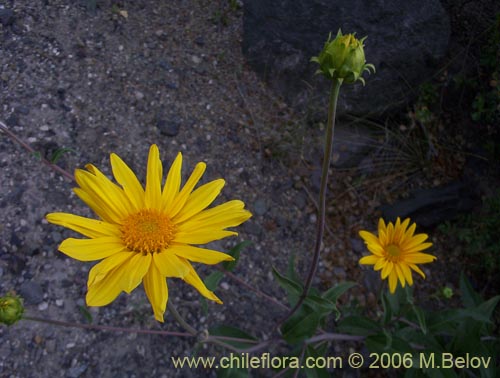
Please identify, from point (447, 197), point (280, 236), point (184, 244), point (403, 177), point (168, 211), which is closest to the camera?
point (184, 244)

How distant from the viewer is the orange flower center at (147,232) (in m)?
1.70

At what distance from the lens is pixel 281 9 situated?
365cm

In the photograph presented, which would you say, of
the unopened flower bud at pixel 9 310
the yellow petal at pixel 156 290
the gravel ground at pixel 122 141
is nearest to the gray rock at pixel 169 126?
the gravel ground at pixel 122 141

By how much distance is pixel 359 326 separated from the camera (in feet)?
8.68

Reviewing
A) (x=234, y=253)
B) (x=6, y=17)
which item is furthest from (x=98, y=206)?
(x=6, y=17)

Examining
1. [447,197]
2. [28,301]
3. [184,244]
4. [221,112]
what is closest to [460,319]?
[447,197]

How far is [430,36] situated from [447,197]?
4.01 ft

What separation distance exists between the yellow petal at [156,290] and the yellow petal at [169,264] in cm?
2

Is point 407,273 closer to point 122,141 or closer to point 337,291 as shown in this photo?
point 337,291

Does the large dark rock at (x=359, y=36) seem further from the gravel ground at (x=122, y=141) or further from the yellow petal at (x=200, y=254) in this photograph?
the yellow petal at (x=200, y=254)

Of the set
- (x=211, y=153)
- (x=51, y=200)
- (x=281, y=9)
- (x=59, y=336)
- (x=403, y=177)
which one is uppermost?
(x=281, y=9)

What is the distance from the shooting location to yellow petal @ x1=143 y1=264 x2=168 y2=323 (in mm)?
1480

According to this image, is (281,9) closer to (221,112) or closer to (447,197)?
(221,112)

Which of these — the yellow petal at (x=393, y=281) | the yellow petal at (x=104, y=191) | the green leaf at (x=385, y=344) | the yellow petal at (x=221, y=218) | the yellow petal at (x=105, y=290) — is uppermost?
the yellow petal at (x=393, y=281)
